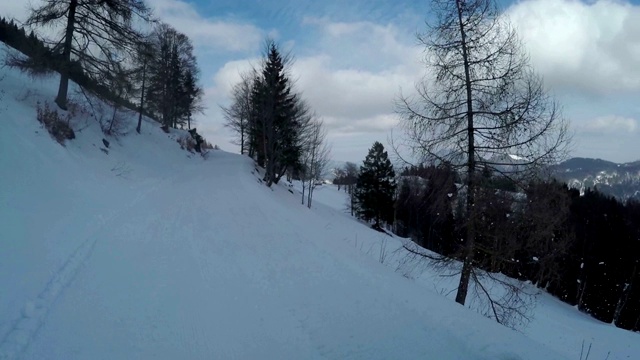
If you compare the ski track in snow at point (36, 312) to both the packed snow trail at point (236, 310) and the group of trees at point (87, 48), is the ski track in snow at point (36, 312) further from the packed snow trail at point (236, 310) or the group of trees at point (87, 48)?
the group of trees at point (87, 48)

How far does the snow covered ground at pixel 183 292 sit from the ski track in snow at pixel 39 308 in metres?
0.02

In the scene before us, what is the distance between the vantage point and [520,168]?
21.5ft

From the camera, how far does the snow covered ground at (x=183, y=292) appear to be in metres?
3.91

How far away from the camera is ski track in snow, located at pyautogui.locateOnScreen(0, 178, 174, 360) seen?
337 cm

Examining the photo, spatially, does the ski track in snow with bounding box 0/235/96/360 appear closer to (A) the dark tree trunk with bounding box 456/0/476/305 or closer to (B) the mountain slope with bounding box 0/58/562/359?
(B) the mountain slope with bounding box 0/58/562/359

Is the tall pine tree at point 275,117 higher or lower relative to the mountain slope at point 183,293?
higher

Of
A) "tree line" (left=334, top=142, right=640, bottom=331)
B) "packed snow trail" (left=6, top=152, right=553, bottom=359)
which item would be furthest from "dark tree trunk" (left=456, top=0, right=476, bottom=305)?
"packed snow trail" (left=6, top=152, right=553, bottom=359)

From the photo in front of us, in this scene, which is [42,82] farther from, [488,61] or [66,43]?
[488,61]

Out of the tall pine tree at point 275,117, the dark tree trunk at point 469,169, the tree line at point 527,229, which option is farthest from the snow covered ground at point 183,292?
the tall pine tree at point 275,117

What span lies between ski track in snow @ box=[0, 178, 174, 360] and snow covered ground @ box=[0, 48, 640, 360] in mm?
16

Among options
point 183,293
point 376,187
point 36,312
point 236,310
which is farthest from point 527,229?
point 376,187

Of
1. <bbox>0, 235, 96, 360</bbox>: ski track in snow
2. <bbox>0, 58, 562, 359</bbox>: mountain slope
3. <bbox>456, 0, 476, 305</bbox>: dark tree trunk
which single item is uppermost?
<bbox>456, 0, 476, 305</bbox>: dark tree trunk

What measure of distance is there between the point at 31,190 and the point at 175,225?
3107mm

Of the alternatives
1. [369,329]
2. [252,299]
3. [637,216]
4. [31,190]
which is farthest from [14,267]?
[637,216]
